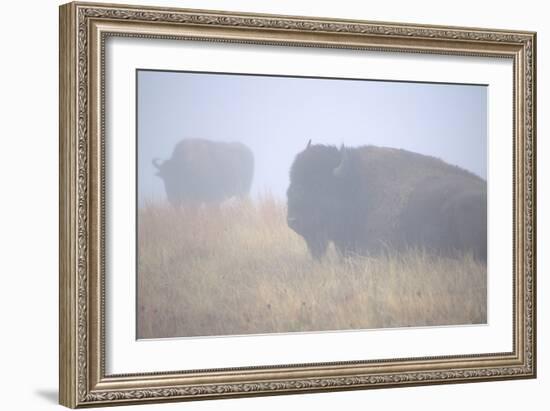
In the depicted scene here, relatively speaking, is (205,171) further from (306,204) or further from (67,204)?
(67,204)

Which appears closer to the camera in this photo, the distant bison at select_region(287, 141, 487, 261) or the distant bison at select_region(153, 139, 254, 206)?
the distant bison at select_region(153, 139, 254, 206)

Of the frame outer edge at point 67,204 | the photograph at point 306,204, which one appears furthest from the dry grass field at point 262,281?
the frame outer edge at point 67,204

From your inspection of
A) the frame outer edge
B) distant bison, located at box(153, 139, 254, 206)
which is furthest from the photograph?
the frame outer edge

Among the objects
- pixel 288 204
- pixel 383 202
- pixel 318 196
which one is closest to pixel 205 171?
pixel 288 204

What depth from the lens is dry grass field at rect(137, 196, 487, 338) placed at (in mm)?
4203

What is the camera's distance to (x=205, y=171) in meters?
4.25

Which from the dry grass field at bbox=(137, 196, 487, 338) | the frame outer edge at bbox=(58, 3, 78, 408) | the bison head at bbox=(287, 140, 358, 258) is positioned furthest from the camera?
the bison head at bbox=(287, 140, 358, 258)

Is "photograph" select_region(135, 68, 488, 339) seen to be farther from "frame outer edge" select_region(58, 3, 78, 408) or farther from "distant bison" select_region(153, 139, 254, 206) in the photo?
"frame outer edge" select_region(58, 3, 78, 408)

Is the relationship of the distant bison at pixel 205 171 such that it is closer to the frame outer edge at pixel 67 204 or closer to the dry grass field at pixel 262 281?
the dry grass field at pixel 262 281

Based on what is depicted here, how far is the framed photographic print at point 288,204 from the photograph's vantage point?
13.4ft

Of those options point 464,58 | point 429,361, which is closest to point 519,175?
point 464,58

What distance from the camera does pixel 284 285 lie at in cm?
436

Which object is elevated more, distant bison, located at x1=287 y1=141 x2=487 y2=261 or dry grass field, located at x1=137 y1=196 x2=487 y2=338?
distant bison, located at x1=287 y1=141 x2=487 y2=261

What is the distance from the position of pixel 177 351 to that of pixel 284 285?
454mm
